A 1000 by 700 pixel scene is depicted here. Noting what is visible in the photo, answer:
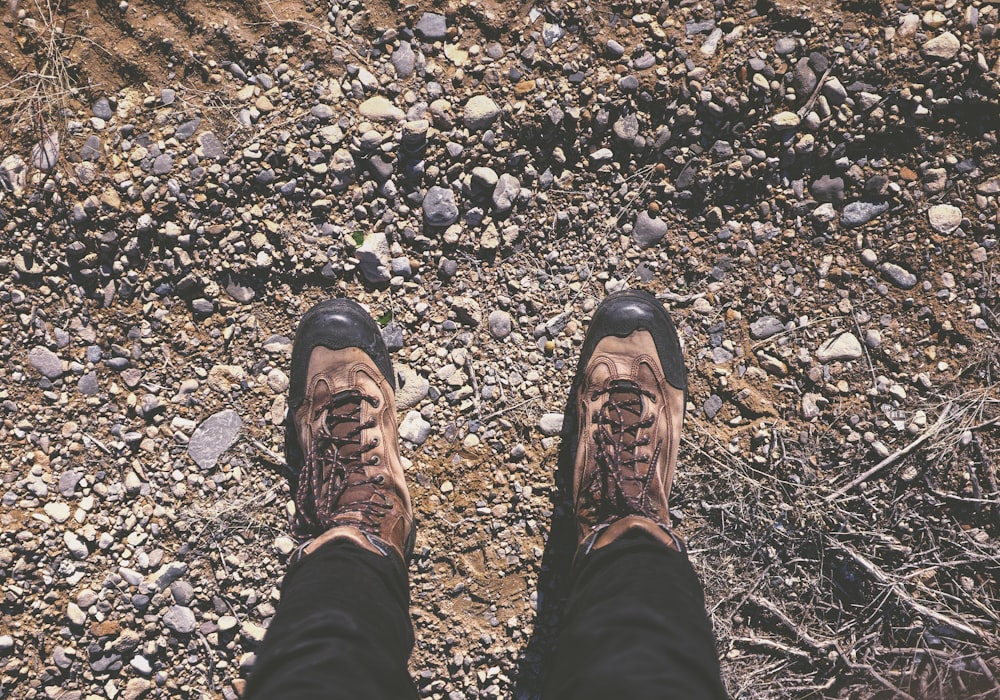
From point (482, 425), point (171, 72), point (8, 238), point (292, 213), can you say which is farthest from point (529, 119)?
point (8, 238)

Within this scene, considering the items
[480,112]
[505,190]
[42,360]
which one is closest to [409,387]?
[505,190]

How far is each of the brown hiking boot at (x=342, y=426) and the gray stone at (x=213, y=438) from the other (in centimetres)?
23

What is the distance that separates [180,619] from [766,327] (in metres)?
2.58

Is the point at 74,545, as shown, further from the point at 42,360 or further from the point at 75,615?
the point at 42,360

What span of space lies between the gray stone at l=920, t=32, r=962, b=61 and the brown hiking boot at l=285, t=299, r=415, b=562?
2.29 m

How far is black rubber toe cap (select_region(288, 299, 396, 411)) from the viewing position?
2.41 m

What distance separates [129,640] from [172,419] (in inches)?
34.7

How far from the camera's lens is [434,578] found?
8.05 feet

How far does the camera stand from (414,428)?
250 centimetres

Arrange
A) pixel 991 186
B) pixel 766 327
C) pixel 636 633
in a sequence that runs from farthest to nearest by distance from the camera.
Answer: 1. pixel 766 327
2. pixel 991 186
3. pixel 636 633

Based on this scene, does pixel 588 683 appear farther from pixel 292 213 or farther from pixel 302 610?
pixel 292 213

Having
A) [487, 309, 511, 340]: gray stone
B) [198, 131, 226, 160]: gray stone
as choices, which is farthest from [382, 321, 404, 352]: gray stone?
[198, 131, 226, 160]: gray stone

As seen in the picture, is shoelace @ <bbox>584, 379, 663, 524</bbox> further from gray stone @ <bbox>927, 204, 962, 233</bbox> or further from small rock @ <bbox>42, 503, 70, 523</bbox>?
small rock @ <bbox>42, 503, 70, 523</bbox>

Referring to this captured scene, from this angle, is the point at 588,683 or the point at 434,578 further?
the point at 434,578
